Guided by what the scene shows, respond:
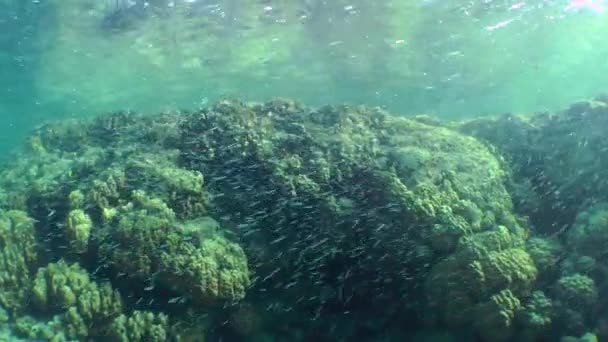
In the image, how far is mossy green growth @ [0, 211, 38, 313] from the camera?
7809 millimetres

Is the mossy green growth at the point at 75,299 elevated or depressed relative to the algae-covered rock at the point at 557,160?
depressed

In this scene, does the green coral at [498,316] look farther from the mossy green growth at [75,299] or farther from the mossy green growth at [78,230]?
the mossy green growth at [78,230]

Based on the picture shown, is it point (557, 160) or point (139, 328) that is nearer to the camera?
point (139, 328)

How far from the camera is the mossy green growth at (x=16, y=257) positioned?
7.81 metres

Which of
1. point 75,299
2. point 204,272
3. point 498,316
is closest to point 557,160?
point 498,316

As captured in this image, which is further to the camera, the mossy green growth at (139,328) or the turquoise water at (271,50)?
the turquoise water at (271,50)

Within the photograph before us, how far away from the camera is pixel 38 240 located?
→ 8.82m

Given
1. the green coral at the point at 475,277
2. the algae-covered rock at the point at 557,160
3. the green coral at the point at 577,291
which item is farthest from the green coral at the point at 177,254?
the algae-covered rock at the point at 557,160

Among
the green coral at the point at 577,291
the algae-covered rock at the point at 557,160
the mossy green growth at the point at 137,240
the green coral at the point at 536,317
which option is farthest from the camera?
the algae-covered rock at the point at 557,160

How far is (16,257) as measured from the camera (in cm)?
834

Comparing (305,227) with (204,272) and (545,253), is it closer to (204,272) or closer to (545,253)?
(204,272)

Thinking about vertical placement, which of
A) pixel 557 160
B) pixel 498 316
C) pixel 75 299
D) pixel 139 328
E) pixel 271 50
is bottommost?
pixel 139 328

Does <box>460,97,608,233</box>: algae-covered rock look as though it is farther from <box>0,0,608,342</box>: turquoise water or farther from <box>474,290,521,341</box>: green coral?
<box>474,290,521,341</box>: green coral

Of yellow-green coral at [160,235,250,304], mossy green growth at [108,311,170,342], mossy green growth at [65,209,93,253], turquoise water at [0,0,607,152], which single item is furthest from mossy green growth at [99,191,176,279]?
turquoise water at [0,0,607,152]
